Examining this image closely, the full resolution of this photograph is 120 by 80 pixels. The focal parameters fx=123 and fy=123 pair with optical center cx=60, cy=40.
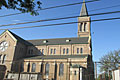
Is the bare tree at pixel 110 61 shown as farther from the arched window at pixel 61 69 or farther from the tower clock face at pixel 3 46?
the tower clock face at pixel 3 46

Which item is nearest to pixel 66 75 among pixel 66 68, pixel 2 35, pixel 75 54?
pixel 66 68

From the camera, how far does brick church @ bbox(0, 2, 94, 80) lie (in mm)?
34688

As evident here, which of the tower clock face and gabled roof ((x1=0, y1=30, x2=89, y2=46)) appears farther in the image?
gabled roof ((x1=0, y1=30, x2=89, y2=46))

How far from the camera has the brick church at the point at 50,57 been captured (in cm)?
3469

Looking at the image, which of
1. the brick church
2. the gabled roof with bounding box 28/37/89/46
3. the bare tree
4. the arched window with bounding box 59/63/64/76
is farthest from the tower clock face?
the bare tree

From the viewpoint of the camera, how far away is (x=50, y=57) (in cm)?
3966

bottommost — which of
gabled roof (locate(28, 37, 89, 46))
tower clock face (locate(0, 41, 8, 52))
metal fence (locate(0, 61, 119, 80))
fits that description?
metal fence (locate(0, 61, 119, 80))

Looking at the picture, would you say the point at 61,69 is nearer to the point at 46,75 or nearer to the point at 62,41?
the point at 46,75

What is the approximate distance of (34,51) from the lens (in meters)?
46.3

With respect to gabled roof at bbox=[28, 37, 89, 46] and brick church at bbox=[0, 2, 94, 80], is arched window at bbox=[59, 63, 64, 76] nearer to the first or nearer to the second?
brick church at bbox=[0, 2, 94, 80]

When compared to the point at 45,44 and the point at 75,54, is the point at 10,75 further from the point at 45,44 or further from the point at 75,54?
the point at 75,54

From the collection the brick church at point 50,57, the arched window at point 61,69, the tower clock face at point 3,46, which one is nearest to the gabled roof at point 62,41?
the brick church at point 50,57

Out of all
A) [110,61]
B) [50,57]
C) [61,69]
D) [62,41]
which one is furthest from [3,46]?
[110,61]

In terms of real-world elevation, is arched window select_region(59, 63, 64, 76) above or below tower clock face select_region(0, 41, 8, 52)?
below
